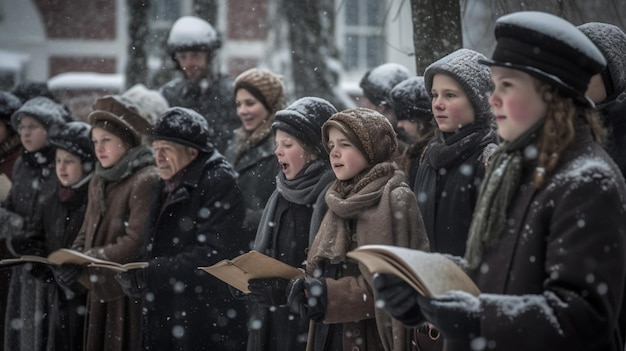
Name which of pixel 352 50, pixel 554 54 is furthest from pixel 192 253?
pixel 352 50

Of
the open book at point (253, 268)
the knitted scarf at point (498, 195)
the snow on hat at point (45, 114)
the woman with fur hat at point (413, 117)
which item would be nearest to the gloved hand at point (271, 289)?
the open book at point (253, 268)

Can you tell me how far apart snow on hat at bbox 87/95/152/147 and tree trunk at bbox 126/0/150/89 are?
9.35 m

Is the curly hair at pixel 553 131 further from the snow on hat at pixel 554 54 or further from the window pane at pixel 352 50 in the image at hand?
the window pane at pixel 352 50

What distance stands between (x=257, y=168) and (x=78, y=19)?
67.2 feet

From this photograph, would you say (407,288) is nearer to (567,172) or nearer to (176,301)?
(567,172)

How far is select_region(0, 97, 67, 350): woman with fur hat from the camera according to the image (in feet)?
22.0

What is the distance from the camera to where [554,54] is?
3131mm

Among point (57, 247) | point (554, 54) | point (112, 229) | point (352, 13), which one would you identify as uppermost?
point (554, 54)

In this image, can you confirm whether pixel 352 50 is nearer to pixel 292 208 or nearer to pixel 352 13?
pixel 352 13

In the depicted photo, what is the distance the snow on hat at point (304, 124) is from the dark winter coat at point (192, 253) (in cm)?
70

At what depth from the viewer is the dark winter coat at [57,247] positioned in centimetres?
638

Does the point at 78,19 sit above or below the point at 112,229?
above

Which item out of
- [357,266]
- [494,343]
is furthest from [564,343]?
[357,266]

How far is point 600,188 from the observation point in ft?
9.82
